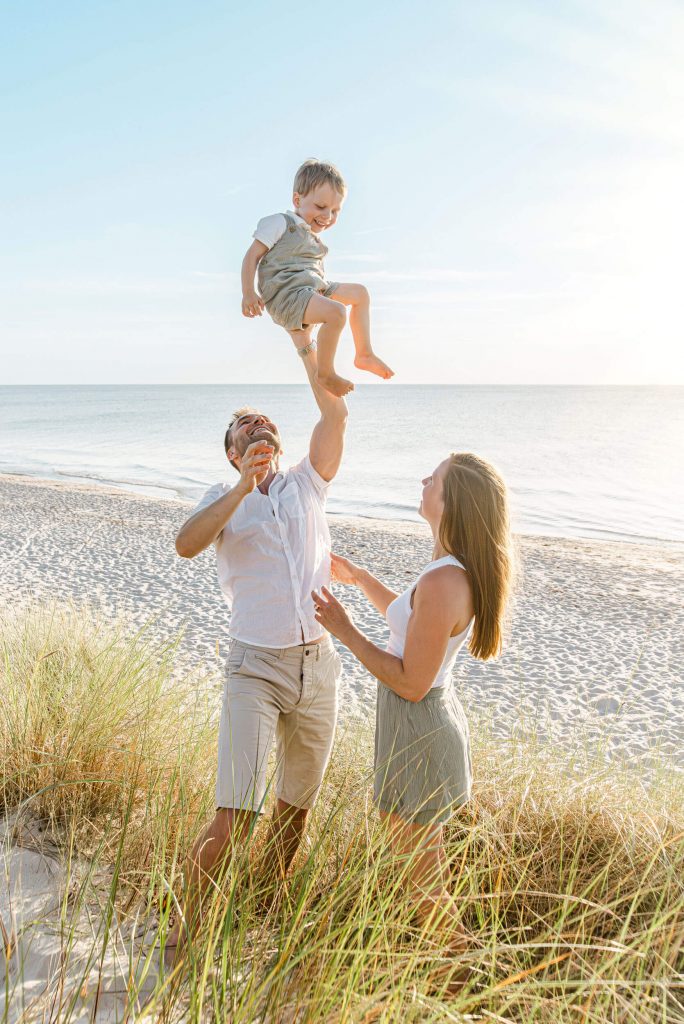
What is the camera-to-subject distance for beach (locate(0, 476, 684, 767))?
779cm

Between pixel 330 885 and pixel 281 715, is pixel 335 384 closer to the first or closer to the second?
pixel 281 715

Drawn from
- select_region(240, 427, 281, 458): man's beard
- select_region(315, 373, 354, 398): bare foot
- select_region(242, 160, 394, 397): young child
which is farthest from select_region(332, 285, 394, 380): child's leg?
select_region(240, 427, 281, 458): man's beard

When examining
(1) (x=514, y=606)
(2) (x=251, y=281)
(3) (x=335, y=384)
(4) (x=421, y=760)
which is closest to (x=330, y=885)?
(4) (x=421, y=760)

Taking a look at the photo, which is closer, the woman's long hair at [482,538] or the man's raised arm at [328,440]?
the woman's long hair at [482,538]

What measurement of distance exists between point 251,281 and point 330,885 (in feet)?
9.23

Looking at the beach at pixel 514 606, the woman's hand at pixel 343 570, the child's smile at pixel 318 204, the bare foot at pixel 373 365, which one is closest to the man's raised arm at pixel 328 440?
the woman's hand at pixel 343 570

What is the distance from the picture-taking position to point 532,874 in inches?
117

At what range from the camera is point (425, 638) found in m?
2.56

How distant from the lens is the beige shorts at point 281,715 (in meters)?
2.74

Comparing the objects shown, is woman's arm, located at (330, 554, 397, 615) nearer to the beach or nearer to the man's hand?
the man's hand

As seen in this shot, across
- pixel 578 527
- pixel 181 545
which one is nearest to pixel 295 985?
pixel 181 545

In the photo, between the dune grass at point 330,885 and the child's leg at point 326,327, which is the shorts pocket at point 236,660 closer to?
the dune grass at point 330,885

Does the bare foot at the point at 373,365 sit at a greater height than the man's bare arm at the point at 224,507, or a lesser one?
greater

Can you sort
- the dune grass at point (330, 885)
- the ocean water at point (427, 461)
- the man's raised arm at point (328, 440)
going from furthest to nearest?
the ocean water at point (427, 461)
the man's raised arm at point (328, 440)
the dune grass at point (330, 885)
